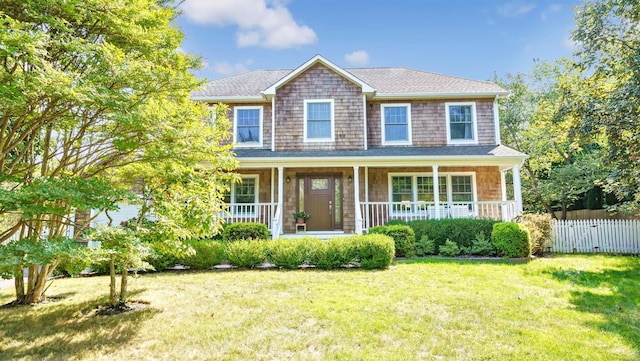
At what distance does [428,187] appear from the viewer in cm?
1328

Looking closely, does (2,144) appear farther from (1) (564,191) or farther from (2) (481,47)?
(1) (564,191)

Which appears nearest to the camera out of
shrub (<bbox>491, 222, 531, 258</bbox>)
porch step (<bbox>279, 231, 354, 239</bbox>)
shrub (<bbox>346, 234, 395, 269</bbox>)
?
shrub (<bbox>346, 234, 395, 269</bbox>)

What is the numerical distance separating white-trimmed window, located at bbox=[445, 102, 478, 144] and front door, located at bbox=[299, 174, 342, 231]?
4.83 meters

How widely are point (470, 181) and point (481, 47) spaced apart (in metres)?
8.26

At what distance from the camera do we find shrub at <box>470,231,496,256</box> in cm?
957

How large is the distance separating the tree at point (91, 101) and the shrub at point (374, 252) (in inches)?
150

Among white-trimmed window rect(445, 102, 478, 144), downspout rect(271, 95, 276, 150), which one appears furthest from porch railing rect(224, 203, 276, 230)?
white-trimmed window rect(445, 102, 478, 144)

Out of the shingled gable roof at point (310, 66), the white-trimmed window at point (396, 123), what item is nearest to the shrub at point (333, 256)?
the white-trimmed window at point (396, 123)

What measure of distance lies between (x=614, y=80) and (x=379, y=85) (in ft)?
24.8

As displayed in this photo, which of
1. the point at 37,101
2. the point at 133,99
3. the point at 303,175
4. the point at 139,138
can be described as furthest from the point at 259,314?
the point at 303,175

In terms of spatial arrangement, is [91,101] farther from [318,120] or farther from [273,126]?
[318,120]

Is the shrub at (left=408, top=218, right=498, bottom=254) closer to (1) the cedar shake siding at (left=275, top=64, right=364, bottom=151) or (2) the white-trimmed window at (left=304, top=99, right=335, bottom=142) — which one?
(1) the cedar shake siding at (left=275, top=64, right=364, bottom=151)

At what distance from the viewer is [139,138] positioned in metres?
4.89

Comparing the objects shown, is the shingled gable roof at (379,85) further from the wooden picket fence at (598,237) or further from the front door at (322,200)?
the wooden picket fence at (598,237)
